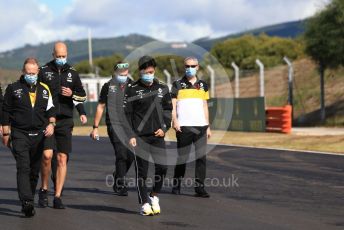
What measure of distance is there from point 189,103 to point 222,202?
56.7 inches

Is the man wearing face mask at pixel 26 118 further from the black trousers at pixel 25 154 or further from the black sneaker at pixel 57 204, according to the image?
the black sneaker at pixel 57 204

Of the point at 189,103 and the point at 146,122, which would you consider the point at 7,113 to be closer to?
the point at 146,122

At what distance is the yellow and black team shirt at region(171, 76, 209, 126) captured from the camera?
10820 millimetres

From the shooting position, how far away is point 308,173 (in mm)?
13805

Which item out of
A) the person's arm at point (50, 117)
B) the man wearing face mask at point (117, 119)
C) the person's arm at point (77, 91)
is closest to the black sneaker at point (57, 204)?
the person's arm at point (50, 117)

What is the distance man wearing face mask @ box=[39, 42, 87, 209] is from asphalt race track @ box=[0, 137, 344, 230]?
14.6 inches

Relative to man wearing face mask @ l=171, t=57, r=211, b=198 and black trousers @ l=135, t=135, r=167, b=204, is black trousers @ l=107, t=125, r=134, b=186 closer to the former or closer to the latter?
man wearing face mask @ l=171, t=57, r=211, b=198

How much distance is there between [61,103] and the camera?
399 inches

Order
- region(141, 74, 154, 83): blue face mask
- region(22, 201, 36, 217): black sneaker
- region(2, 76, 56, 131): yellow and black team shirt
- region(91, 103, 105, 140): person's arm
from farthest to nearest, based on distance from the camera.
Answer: region(91, 103, 105, 140): person's arm < region(2, 76, 56, 131): yellow and black team shirt < region(141, 74, 154, 83): blue face mask < region(22, 201, 36, 217): black sneaker

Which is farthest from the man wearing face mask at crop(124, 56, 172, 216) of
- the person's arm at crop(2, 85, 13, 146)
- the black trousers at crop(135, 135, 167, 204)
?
the person's arm at crop(2, 85, 13, 146)

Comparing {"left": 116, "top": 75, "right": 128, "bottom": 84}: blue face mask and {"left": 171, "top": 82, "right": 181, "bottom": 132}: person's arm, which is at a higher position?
{"left": 116, "top": 75, "right": 128, "bottom": 84}: blue face mask

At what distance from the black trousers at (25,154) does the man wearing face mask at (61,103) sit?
406 millimetres

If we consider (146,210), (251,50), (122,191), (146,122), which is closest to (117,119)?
(122,191)

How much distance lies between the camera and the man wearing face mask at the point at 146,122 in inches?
360
